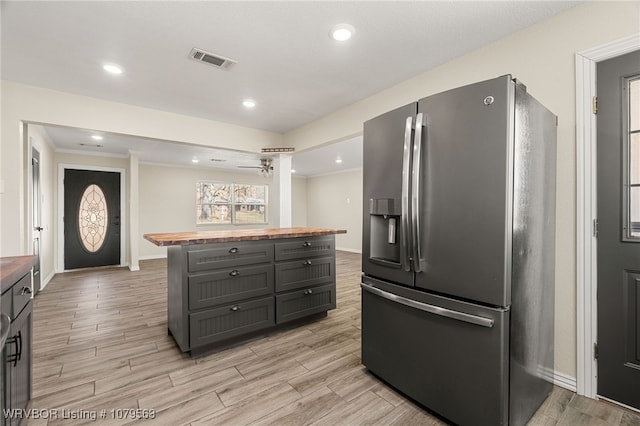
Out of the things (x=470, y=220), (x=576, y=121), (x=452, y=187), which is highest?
(x=576, y=121)

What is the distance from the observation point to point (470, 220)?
4.84 feet

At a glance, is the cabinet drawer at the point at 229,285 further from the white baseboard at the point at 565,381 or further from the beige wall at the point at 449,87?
the white baseboard at the point at 565,381

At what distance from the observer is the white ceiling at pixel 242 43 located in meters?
1.83

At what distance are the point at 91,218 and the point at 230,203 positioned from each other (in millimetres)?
3359

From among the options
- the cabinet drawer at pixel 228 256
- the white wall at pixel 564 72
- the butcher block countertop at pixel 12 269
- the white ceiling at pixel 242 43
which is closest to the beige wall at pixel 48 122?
the white ceiling at pixel 242 43

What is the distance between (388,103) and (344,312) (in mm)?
2425

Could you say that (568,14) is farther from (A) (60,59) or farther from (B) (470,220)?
(A) (60,59)

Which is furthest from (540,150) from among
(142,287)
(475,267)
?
(142,287)

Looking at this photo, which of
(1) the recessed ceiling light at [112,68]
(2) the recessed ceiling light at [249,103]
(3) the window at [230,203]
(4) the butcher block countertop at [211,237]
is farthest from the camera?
(3) the window at [230,203]

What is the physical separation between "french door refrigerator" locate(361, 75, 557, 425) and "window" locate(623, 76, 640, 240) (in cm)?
34

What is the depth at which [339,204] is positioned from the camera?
8.89 metres

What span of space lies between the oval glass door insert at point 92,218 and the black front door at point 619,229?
7708 mm

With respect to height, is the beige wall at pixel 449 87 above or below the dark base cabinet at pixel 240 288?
above

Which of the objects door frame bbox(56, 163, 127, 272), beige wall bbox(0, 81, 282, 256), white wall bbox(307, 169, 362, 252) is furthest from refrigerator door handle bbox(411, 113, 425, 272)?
door frame bbox(56, 163, 127, 272)
